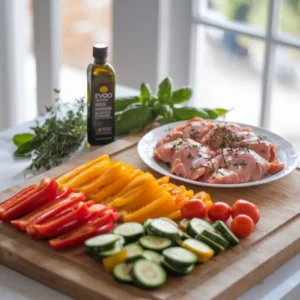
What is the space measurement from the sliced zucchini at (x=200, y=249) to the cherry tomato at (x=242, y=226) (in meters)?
0.12

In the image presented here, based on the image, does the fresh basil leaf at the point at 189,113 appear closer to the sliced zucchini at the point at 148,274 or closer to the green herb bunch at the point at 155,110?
the green herb bunch at the point at 155,110

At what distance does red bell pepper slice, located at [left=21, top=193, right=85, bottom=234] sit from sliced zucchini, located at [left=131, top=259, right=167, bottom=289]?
0.94 ft

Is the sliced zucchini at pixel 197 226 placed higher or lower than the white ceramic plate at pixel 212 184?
higher

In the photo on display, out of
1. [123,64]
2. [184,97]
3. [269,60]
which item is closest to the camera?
[184,97]

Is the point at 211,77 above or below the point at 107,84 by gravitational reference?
below

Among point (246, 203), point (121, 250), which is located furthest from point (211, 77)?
point (121, 250)

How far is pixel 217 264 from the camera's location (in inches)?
67.4

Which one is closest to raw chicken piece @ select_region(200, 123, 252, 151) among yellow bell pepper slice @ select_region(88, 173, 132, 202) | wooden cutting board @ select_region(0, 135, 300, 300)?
wooden cutting board @ select_region(0, 135, 300, 300)

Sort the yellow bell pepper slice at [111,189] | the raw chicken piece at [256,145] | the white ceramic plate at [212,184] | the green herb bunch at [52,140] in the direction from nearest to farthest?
the yellow bell pepper slice at [111,189] → the white ceramic plate at [212,184] → the raw chicken piece at [256,145] → the green herb bunch at [52,140]

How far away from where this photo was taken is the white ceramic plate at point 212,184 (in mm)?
2080

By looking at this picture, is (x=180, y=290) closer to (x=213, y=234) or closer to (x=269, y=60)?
(x=213, y=234)

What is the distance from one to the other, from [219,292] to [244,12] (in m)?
1.88

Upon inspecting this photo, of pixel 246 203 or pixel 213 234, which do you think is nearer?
pixel 213 234

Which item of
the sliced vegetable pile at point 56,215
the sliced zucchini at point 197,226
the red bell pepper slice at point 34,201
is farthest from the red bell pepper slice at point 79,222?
the sliced zucchini at point 197,226
